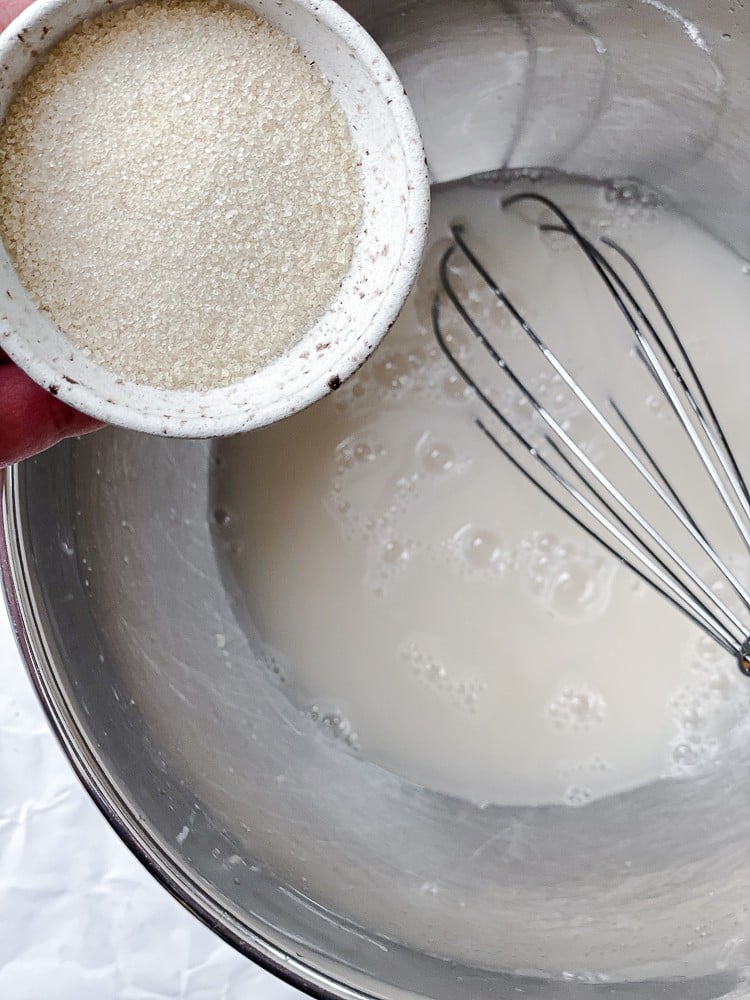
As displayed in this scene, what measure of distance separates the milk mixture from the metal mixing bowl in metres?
0.02

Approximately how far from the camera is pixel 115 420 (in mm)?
459

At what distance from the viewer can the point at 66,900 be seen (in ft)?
2.24

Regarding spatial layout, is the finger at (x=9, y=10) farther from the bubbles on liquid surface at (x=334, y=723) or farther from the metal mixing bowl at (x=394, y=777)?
the bubbles on liquid surface at (x=334, y=723)

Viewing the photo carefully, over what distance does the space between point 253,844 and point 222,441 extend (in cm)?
30

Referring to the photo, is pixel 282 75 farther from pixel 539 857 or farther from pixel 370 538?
pixel 539 857

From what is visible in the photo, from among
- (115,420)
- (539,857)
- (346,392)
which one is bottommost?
(539,857)

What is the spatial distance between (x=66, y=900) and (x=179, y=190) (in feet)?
1.74

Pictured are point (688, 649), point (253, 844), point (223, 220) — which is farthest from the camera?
point (688, 649)

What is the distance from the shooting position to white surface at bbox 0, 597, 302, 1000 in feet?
2.22

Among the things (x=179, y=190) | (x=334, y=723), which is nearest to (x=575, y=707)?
(x=334, y=723)

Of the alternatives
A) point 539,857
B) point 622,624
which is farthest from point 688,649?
point 539,857

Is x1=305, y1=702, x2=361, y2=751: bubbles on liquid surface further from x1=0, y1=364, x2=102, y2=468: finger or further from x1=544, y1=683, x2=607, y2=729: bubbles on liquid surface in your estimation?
x1=0, y1=364, x2=102, y2=468: finger

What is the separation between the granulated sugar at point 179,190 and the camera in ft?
1.47

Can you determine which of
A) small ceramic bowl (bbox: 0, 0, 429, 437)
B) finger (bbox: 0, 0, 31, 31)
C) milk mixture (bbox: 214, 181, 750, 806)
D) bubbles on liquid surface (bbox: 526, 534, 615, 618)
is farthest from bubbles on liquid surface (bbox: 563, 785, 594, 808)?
finger (bbox: 0, 0, 31, 31)
